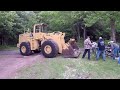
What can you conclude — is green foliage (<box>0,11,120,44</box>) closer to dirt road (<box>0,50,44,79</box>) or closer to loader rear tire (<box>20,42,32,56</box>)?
loader rear tire (<box>20,42,32,56</box>)

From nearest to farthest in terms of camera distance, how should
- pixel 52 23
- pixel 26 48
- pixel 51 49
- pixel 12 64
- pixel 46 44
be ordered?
1. pixel 12 64
2. pixel 51 49
3. pixel 46 44
4. pixel 26 48
5. pixel 52 23

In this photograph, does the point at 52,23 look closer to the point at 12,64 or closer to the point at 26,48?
the point at 26,48

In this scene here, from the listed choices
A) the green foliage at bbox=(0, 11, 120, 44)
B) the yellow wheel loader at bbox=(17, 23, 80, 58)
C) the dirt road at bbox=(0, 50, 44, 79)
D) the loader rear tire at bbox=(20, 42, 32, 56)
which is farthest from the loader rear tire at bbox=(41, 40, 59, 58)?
the green foliage at bbox=(0, 11, 120, 44)

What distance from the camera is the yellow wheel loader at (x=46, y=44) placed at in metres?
15.5

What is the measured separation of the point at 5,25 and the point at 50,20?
1130cm

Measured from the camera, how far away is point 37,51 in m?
18.0

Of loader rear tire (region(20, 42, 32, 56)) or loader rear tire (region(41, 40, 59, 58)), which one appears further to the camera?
loader rear tire (region(20, 42, 32, 56))

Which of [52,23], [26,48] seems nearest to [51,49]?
[26,48]

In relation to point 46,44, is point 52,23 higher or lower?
higher

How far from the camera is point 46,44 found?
1571 centimetres

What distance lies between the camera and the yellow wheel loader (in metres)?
15.5

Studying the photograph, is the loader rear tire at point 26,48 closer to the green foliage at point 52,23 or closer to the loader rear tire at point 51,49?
the loader rear tire at point 51,49

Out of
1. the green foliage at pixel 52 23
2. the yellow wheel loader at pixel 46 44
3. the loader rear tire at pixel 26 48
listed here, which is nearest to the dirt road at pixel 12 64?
the yellow wheel loader at pixel 46 44

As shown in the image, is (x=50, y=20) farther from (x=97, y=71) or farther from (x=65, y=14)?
(x=97, y=71)
